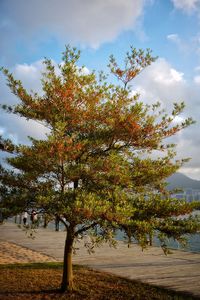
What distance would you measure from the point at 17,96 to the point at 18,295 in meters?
5.60

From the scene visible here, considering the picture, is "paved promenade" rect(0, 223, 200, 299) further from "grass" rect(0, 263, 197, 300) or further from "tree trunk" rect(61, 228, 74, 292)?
"tree trunk" rect(61, 228, 74, 292)

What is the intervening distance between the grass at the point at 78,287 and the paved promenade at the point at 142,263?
2.66ft

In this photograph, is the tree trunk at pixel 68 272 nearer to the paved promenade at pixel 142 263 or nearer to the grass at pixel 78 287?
the grass at pixel 78 287

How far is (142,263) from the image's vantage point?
1414 cm

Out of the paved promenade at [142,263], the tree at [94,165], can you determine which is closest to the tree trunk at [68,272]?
the tree at [94,165]

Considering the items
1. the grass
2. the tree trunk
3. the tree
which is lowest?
the grass

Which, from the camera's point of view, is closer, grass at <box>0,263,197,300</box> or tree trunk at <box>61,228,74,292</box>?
grass at <box>0,263,197,300</box>

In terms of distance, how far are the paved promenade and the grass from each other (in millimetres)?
812

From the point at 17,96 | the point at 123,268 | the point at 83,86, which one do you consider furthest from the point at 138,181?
the point at 123,268

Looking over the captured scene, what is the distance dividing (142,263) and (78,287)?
5186mm

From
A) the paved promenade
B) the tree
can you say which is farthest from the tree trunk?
the paved promenade

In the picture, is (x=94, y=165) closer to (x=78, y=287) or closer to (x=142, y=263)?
(x=78, y=287)

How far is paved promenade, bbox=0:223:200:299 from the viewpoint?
35.9 feet

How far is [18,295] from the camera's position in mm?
8766
